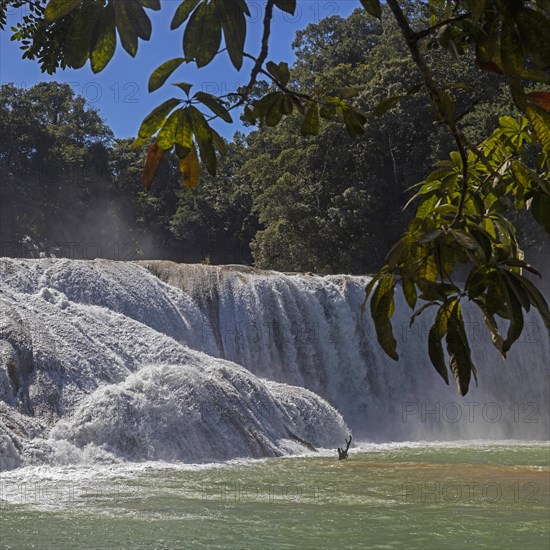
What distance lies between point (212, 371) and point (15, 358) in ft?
11.0

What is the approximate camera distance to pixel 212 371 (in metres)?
16.0

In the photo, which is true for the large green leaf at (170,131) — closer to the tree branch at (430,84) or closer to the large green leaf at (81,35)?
the large green leaf at (81,35)

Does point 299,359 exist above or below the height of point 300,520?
above

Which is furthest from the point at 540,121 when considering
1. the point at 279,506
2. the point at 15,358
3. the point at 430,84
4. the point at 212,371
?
the point at 212,371

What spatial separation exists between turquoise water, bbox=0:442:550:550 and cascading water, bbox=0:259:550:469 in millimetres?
980

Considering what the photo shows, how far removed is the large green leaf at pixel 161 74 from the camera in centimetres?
152

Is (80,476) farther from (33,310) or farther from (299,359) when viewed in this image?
(299,359)

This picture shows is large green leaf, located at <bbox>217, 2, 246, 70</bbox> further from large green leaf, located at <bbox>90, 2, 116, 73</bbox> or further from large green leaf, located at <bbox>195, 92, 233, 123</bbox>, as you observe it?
large green leaf, located at <bbox>90, 2, 116, 73</bbox>

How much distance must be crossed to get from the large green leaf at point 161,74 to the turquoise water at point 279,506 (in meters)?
6.99

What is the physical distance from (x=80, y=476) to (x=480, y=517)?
17.5 ft

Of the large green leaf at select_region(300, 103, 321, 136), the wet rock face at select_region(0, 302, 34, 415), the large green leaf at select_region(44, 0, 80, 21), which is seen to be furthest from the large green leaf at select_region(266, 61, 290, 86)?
the wet rock face at select_region(0, 302, 34, 415)

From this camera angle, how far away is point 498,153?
2.34 meters

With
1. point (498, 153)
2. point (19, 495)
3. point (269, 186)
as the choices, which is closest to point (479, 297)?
point (498, 153)

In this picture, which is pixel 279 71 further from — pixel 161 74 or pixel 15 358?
pixel 15 358
